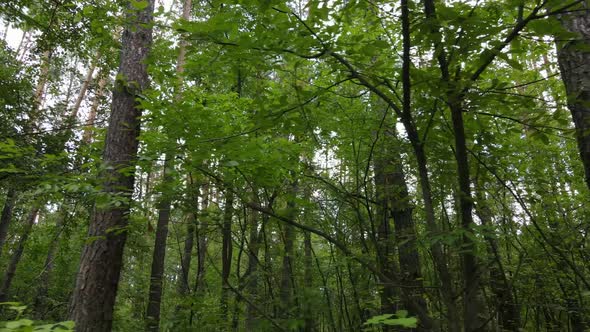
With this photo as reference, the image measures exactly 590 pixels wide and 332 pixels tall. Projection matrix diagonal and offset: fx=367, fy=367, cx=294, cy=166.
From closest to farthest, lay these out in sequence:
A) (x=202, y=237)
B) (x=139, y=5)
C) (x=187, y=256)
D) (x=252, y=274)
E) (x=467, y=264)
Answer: (x=467, y=264) < (x=139, y=5) < (x=252, y=274) < (x=202, y=237) < (x=187, y=256)

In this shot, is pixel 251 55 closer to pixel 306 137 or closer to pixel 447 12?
pixel 447 12

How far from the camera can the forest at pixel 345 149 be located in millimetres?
1798

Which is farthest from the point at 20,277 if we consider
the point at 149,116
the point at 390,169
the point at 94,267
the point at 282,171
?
the point at 390,169

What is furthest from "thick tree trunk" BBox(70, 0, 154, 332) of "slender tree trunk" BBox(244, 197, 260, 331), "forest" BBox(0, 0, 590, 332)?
"slender tree trunk" BBox(244, 197, 260, 331)

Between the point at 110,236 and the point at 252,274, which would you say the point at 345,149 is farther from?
the point at 110,236

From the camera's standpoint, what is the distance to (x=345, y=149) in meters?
4.50

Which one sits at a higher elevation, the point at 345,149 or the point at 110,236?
the point at 345,149

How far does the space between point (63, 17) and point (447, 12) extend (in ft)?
24.4

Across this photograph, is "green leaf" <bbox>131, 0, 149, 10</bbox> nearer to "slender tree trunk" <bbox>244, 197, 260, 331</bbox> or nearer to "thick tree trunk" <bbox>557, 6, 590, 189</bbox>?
"slender tree trunk" <bbox>244, 197, 260, 331</bbox>

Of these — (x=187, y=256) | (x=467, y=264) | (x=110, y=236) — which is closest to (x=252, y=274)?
(x=110, y=236)

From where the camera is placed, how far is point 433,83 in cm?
179

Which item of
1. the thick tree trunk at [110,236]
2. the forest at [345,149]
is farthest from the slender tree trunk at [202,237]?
the thick tree trunk at [110,236]

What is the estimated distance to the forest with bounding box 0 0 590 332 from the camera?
180 centimetres

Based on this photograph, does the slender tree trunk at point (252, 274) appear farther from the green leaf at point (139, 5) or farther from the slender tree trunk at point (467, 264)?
the slender tree trunk at point (467, 264)
